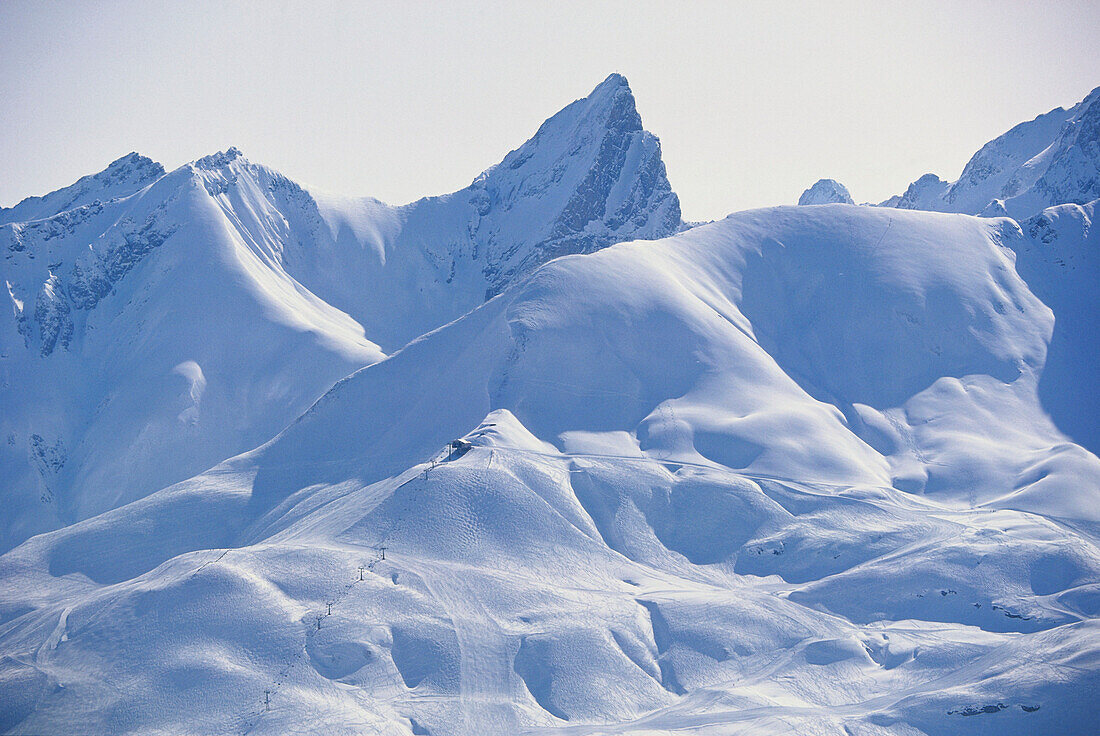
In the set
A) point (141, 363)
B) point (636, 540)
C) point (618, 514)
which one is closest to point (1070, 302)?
point (618, 514)

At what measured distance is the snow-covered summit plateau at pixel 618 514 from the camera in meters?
70.2

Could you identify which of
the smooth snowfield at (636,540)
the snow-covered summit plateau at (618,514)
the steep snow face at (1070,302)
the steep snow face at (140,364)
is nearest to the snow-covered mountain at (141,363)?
the steep snow face at (140,364)

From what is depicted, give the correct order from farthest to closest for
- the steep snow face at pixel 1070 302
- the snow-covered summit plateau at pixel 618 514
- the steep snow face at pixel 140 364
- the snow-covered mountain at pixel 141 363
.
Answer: the steep snow face at pixel 140 364 → the snow-covered mountain at pixel 141 363 → the steep snow face at pixel 1070 302 → the snow-covered summit plateau at pixel 618 514

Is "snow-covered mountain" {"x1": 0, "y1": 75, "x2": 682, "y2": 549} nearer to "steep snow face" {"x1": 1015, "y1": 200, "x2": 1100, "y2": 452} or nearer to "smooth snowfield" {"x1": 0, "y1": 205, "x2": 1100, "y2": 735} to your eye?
"smooth snowfield" {"x1": 0, "y1": 205, "x2": 1100, "y2": 735}

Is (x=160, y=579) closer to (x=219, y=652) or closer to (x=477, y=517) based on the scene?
(x=219, y=652)

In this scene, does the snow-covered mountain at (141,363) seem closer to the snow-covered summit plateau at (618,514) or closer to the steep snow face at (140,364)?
the steep snow face at (140,364)

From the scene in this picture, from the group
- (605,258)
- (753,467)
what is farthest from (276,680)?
(605,258)

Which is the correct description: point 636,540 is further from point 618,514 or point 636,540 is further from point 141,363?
point 141,363

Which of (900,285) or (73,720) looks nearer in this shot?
(73,720)

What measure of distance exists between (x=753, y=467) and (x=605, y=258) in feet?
139

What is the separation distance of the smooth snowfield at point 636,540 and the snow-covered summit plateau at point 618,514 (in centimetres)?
33

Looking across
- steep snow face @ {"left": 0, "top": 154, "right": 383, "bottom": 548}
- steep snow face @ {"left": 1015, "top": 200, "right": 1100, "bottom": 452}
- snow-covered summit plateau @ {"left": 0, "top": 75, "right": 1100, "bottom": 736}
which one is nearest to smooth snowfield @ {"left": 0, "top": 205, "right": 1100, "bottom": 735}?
snow-covered summit plateau @ {"left": 0, "top": 75, "right": 1100, "bottom": 736}

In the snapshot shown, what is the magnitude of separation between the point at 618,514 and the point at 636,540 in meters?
3.22

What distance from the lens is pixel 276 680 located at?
2719 inches
